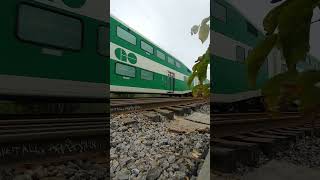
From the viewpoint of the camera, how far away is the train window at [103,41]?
2373 mm

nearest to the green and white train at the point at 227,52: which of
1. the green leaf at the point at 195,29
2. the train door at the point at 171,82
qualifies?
the green leaf at the point at 195,29

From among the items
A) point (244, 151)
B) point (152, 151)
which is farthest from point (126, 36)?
point (244, 151)

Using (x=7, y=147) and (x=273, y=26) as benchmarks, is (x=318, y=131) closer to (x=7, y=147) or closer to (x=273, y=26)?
(x=273, y=26)

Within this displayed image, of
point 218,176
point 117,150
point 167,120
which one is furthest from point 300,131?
point 167,120

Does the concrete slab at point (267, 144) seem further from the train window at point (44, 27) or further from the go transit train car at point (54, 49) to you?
the train window at point (44, 27)

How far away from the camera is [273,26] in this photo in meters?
0.48

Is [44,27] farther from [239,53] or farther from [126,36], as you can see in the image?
[126,36]

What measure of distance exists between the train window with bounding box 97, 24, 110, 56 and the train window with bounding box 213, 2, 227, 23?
82cm

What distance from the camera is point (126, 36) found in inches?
352

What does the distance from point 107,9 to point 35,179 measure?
4.28 ft

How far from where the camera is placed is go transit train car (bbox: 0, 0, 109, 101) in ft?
6.07

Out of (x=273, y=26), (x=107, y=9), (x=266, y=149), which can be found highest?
(x=107, y=9)

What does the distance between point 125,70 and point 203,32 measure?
24.5 ft

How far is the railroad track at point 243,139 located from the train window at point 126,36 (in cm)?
676
